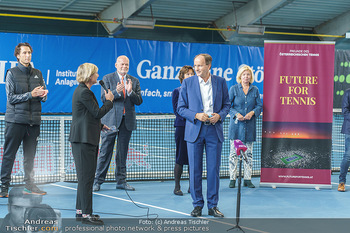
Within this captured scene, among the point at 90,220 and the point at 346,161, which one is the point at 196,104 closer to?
the point at 90,220

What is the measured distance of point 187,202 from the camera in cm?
565

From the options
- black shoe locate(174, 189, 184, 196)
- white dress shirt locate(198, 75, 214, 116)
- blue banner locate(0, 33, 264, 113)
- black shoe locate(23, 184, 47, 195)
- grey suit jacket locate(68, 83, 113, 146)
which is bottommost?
black shoe locate(174, 189, 184, 196)

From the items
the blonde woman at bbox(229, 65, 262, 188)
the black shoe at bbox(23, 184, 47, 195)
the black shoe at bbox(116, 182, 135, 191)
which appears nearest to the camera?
the black shoe at bbox(23, 184, 47, 195)

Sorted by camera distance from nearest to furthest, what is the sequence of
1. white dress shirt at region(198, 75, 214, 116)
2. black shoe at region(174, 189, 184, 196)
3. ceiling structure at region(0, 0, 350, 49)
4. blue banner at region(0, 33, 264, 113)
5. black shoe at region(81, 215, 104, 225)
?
black shoe at region(81, 215, 104, 225) → white dress shirt at region(198, 75, 214, 116) → black shoe at region(174, 189, 184, 196) → blue banner at region(0, 33, 264, 113) → ceiling structure at region(0, 0, 350, 49)

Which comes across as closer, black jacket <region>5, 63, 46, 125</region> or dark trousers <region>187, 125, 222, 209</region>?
dark trousers <region>187, 125, 222, 209</region>

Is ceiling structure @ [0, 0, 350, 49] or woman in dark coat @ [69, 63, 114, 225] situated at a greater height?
ceiling structure @ [0, 0, 350, 49]

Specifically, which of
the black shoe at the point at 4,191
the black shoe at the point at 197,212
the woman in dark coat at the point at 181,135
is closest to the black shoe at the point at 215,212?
the black shoe at the point at 197,212

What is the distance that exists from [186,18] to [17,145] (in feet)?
44.1

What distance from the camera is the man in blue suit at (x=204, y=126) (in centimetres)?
490

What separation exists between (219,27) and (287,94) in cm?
1224

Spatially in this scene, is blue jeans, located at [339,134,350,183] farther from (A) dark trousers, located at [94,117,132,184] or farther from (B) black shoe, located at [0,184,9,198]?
(B) black shoe, located at [0,184,9,198]

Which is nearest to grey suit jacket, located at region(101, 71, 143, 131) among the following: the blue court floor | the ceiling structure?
the blue court floor

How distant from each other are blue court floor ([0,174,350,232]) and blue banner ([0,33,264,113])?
17.7 feet

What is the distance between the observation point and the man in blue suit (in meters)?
4.90
